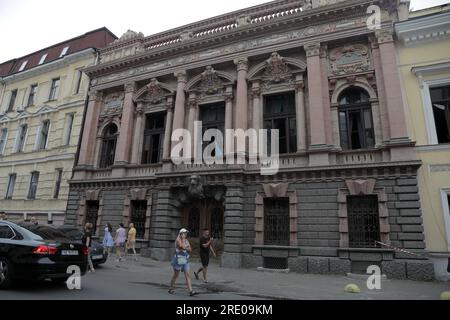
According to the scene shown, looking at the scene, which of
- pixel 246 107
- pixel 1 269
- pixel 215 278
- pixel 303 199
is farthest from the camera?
pixel 246 107

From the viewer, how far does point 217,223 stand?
16406mm

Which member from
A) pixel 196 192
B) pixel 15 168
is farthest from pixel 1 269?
pixel 15 168

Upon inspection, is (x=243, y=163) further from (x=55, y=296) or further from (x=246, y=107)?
(x=55, y=296)

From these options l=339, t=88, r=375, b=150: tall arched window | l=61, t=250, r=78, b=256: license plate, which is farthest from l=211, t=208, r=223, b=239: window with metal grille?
l=61, t=250, r=78, b=256: license plate

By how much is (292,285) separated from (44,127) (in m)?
24.6

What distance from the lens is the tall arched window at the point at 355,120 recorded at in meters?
14.6

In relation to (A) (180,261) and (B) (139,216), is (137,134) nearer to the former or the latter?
(B) (139,216)

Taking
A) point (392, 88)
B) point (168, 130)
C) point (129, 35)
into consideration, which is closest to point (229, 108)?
point (168, 130)

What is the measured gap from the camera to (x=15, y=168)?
1010 inches

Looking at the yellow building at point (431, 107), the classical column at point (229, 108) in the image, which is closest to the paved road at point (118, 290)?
the classical column at point (229, 108)

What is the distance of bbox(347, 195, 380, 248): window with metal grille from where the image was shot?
42.4ft

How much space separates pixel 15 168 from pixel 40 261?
76.5 feet

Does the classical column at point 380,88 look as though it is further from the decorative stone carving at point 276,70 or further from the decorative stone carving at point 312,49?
the decorative stone carving at point 276,70

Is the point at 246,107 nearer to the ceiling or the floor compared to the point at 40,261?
nearer to the ceiling
